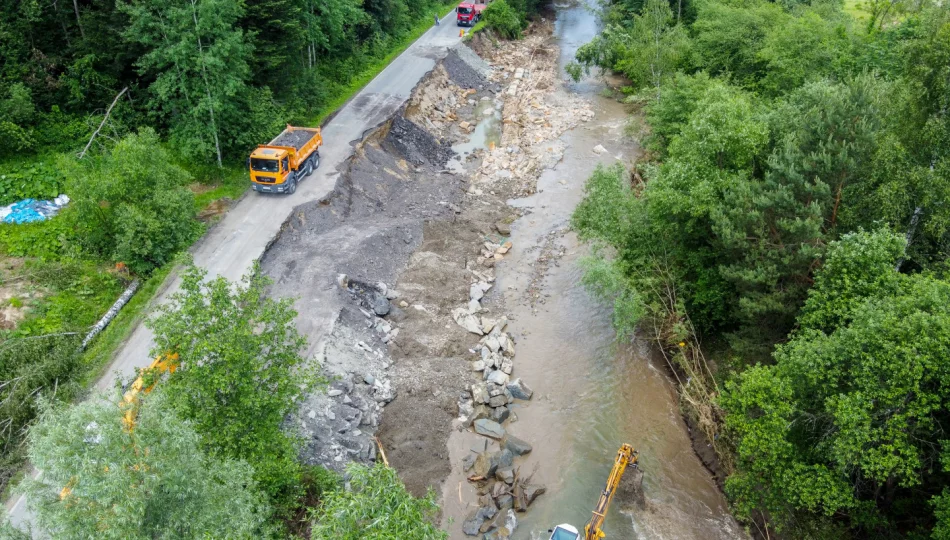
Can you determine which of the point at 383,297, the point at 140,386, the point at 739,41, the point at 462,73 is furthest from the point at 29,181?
the point at 739,41

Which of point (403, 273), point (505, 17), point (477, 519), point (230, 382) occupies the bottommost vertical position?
point (477, 519)

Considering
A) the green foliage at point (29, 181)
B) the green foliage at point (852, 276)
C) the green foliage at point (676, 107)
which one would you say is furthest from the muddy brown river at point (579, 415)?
the green foliage at point (29, 181)

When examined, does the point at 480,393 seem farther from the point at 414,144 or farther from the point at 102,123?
the point at 102,123

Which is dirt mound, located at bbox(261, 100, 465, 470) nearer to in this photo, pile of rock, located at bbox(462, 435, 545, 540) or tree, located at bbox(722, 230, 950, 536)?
pile of rock, located at bbox(462, 435, 545, 540)

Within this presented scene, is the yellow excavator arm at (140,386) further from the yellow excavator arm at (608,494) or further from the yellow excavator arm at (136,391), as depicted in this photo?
the yellow excavator arm at (608,494)

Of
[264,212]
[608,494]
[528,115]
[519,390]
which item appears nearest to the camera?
[608,494]
